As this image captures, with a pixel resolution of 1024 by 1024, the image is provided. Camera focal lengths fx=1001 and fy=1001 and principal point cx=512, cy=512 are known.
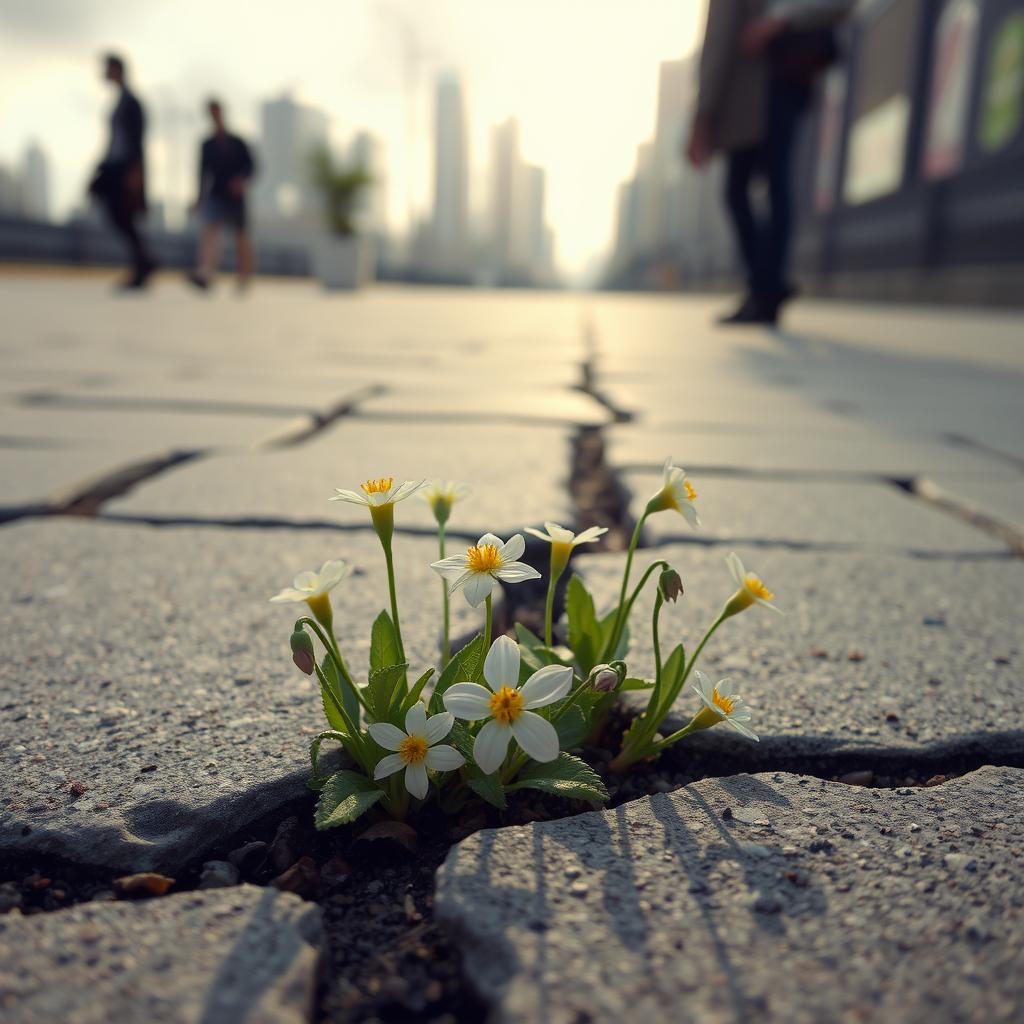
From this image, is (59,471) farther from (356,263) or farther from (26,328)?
(356,263)

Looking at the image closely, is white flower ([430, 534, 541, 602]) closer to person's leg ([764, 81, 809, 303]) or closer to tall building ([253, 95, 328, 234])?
person's leg ([764, 81, 809, 303])

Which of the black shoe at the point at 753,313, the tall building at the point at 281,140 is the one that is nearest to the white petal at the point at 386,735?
the black shoe at the point at 753,313

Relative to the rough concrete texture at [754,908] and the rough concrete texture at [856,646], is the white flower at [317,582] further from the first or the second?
the rough concrete texture at [856,646]

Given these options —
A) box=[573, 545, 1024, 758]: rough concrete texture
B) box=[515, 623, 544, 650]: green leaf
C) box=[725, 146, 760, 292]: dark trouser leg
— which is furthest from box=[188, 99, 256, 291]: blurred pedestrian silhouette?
box=[515, 623, 544, 650]: green leaf

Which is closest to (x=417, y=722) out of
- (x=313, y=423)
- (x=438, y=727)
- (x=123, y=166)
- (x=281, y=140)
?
(x=438, y=727)

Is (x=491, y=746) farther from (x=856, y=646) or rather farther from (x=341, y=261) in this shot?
(x=341, y=261)
